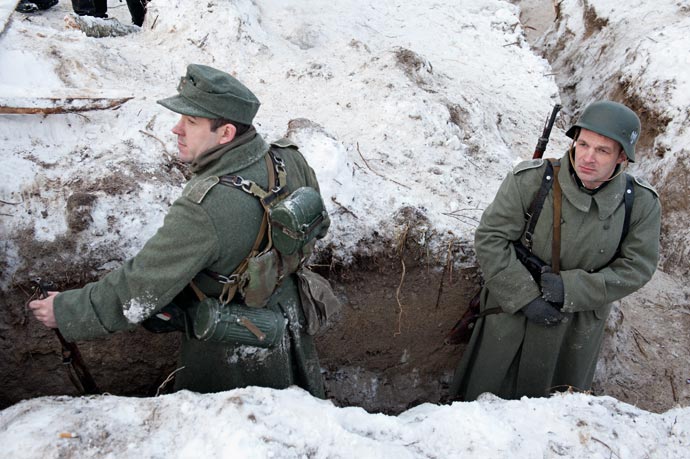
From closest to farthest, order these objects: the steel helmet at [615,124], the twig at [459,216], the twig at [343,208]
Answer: the steel helmet at [615,124] < the twig at [343,208] < the twig at [459,216]

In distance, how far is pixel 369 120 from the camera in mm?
5238

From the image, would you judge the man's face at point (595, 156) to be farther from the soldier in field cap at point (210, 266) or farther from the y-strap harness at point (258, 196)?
the y-strap harness at point (258, 196)

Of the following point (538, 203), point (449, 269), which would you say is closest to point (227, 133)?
point (538, 203)

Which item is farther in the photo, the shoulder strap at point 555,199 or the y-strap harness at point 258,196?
the shoulder strap at point 555,199

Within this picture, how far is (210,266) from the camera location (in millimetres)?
2352

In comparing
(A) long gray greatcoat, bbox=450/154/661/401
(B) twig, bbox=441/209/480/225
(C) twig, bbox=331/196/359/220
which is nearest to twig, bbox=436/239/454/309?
(B) twig, bbox=441/209/480/225

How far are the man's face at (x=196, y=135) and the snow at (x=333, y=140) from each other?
3.50 ft

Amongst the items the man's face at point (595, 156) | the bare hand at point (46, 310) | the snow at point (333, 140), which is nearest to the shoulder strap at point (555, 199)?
the man's face at point (595, 156)

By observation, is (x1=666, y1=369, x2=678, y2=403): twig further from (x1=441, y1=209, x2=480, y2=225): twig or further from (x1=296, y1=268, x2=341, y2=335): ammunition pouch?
(x1=296, y1=268, x2=341, y2=335): ammunition pouch

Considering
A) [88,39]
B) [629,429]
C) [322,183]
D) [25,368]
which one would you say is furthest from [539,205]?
[88,39]

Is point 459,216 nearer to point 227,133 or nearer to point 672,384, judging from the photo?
point 672,384

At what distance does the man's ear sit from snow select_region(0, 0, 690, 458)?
3.58 feet

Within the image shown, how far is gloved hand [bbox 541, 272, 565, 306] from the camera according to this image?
9.98 feet

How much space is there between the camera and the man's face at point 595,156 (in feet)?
9.34
